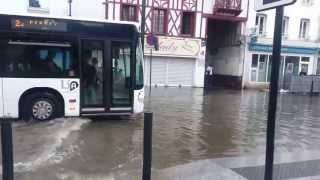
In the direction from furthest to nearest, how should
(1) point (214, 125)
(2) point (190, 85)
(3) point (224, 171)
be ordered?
(2) point (190, 85) < (1) point (214, 125) < (3) point (224, 171)

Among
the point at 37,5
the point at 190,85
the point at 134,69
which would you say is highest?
the point at 37,5

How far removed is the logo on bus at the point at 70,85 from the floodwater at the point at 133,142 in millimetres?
913

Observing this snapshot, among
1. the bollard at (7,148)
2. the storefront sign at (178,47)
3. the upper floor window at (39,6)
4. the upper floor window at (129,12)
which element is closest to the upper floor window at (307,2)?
the storefront sign at (178,47)

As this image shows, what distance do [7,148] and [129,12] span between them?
79.2 feet

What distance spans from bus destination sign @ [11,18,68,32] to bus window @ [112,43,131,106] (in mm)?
1510

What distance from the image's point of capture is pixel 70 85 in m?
11.3

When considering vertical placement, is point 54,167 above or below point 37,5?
below

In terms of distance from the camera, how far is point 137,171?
679cm

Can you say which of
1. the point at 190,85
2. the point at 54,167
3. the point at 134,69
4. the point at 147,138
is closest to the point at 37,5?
the point at 190,85

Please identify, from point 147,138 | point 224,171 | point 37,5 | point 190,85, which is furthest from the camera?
point 190,85

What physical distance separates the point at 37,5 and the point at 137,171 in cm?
2157

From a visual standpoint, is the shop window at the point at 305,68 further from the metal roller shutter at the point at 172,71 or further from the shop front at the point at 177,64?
the metal roller shutter at the point at 172,71

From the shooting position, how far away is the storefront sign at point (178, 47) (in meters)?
28.7

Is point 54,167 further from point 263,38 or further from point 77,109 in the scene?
point 263,38
